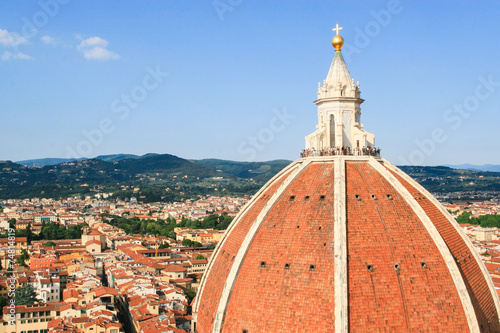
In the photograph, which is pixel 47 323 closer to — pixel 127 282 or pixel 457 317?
pixel 127 282

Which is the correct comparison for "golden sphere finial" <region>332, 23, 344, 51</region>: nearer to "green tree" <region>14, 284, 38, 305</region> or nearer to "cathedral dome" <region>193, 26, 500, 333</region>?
"cathedral dome" <region>193, 26, 500, 333</region>

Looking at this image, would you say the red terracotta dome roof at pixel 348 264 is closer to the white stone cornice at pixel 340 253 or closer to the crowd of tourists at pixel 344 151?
the white stone cornice at pixel 340 253

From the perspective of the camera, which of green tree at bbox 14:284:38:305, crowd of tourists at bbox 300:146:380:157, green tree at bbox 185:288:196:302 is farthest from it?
green tree at bbox 185:288:196:302

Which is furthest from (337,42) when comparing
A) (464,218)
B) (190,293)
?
(464,218)

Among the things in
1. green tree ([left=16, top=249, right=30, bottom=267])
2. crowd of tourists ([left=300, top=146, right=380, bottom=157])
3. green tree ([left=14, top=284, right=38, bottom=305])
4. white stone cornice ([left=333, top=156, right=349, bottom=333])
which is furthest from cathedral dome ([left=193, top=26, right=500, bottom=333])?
green tree ([left=16, top=249, right=30, bottom=267])

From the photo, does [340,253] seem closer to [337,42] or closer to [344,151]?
[344,151]

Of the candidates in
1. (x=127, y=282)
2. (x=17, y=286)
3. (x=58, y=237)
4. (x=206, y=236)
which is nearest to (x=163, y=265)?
(x=127, y=282)

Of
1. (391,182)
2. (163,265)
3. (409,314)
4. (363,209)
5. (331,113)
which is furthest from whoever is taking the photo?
(163,265)
